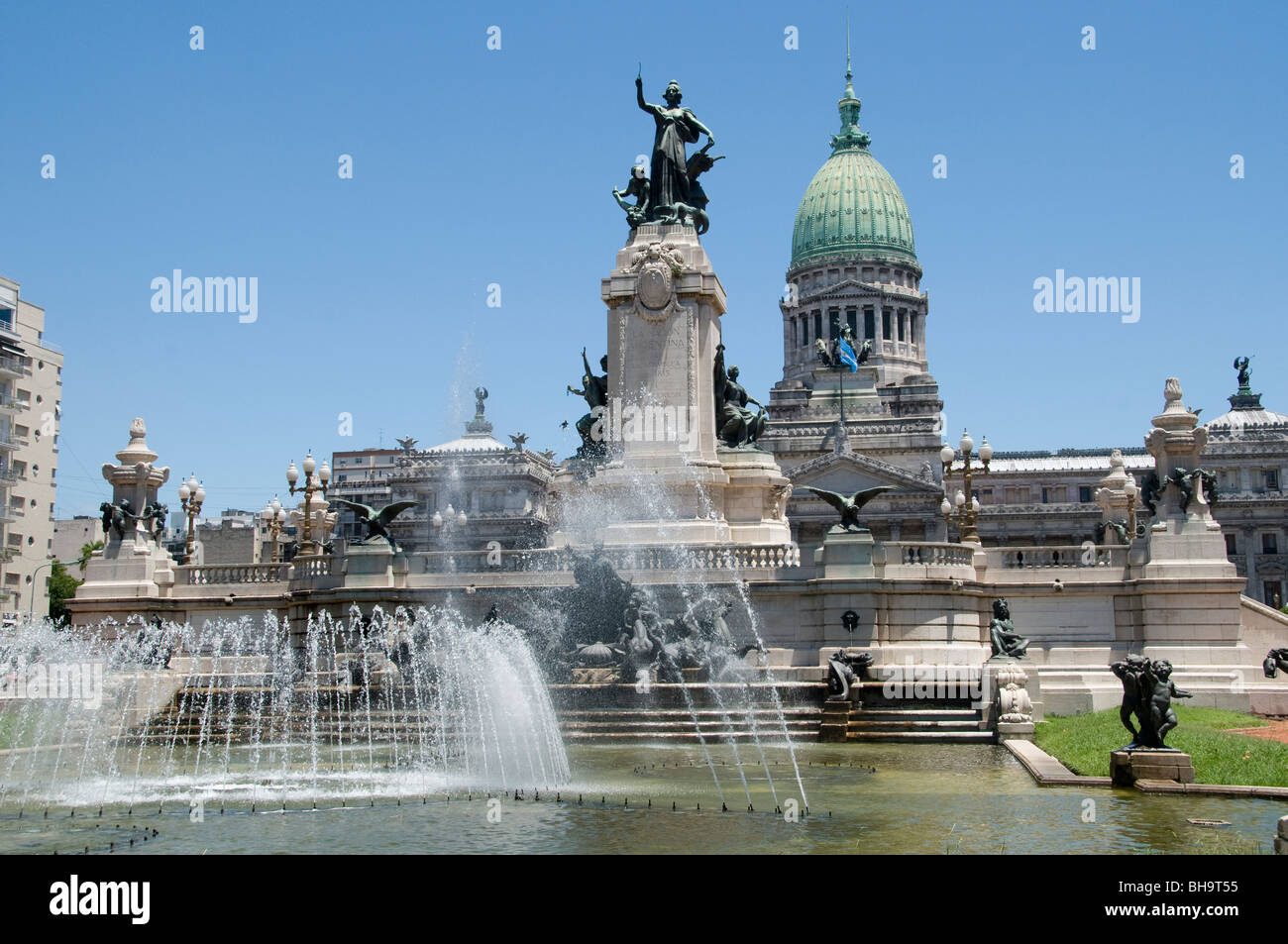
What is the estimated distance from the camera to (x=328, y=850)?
1305 centimetres

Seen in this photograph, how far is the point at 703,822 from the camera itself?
14.7 meters

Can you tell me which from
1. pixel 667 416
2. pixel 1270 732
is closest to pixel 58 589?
pixel 667 416

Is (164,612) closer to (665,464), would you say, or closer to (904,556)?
(665,464)

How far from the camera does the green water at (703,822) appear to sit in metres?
13.1

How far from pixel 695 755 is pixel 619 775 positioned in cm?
319

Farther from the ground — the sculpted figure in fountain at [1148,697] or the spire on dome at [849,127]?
the spire on dome at [849,127]

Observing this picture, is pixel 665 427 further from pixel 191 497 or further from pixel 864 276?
pixel 864 276

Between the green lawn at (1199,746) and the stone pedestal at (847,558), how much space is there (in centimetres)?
628

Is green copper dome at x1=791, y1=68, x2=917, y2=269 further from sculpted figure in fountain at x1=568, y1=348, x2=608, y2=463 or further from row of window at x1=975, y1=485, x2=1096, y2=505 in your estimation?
sculpted figure in fountain at x1=568, y1=348, x2=608, y2=463

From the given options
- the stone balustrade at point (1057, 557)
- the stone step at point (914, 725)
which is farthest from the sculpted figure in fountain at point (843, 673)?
the stone balustrade at point (1057, 557)

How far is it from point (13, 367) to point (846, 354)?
255ft

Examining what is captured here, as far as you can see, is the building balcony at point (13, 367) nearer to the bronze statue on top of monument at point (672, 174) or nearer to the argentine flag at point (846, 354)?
the bronze statue on top of monument at point (672, 174)

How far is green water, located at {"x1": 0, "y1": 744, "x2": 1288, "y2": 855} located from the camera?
13.1 m
